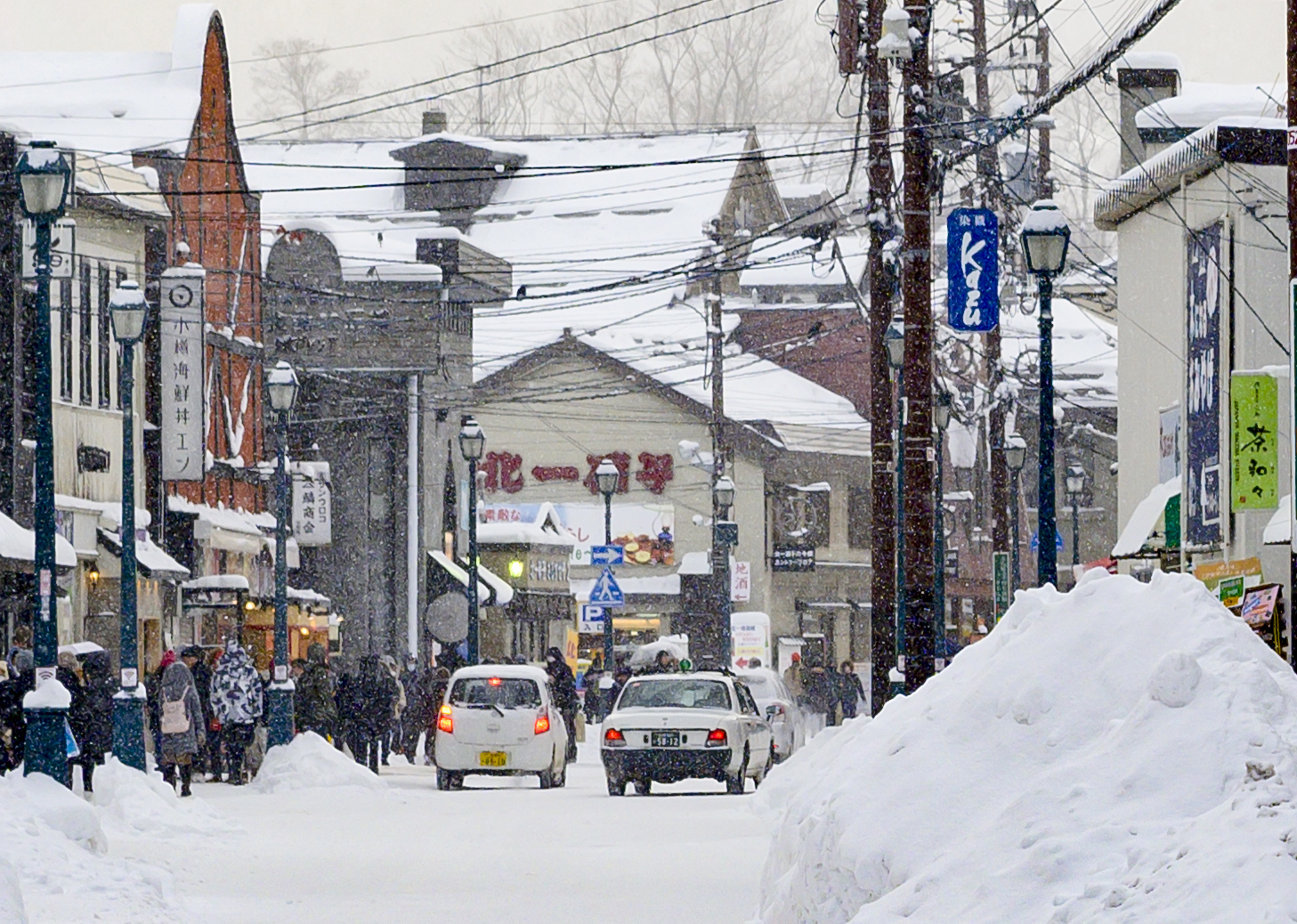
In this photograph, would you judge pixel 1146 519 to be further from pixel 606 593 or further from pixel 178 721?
pixel 606 593

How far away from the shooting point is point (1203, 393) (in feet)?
88.2

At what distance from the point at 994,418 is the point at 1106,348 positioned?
3827cm

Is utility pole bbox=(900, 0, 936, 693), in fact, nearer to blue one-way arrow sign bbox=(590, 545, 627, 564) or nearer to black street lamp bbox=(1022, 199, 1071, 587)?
black street lamp bbox=(1022, 199, 1071, 587)

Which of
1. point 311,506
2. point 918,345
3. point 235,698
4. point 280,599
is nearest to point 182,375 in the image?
point 280,599

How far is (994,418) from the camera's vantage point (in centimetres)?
3622

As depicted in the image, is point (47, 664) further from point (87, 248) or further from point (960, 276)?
point (87, 248)

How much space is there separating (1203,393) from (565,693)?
12.3m

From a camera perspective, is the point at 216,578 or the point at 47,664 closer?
the point at 47,664

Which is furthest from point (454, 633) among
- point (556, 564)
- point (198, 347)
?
point (556, 564)

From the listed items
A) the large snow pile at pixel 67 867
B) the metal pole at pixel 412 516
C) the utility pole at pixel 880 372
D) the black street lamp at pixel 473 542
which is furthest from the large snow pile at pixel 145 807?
the metal pole at pixel 412 516

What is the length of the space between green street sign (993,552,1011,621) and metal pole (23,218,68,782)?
18.8 meters

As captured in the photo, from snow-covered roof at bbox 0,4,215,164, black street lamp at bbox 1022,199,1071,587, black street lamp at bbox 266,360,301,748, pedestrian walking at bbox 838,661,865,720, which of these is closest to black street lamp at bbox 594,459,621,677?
pedestrian walking at bbox 838,661,865,720

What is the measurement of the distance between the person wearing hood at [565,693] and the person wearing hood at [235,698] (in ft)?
27.2

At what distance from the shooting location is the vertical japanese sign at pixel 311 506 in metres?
44.9
